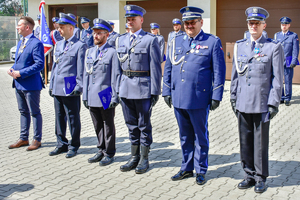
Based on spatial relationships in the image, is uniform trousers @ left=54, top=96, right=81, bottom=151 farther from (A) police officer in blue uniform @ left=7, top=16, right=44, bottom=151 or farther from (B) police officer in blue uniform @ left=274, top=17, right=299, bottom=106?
(B) police officer in blue uniform @ left=274, top=17, right=299, bottom=106

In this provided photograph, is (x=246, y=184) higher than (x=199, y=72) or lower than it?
lower

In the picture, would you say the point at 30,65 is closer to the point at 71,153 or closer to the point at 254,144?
the point at 71,153

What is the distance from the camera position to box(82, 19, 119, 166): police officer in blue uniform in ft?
17.4

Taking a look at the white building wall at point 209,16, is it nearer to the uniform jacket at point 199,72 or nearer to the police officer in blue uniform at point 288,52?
the police officer in blue uniform at point 288,52

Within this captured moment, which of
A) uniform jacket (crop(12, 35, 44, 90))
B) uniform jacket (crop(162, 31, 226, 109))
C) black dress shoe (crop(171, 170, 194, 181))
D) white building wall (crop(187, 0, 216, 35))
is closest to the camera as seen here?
uniform jacket (crop(162, 31, 226, 109))

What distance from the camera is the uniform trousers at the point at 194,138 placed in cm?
465

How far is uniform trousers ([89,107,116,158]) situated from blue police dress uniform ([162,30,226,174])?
100 centimetres

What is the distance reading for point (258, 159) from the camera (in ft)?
14.6

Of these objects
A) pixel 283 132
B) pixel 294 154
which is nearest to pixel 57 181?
pixel 294 154

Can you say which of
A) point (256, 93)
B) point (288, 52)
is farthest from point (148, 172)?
point (288, 52)

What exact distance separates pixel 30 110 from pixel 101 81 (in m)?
1.53

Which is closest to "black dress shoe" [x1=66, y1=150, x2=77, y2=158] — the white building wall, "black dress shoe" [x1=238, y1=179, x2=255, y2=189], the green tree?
"black dress shoe" [x1=238, y1=179, x2=255, y2=189]

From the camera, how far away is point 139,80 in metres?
5.05

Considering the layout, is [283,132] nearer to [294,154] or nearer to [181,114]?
[294,154]
